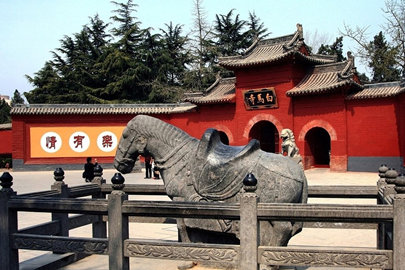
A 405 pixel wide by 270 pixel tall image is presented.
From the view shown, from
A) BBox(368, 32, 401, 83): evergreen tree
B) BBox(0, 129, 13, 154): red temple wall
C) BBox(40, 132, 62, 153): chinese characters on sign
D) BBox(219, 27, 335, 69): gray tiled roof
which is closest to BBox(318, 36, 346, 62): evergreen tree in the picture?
BBox(368, 32, 401, 83): evergreen tree

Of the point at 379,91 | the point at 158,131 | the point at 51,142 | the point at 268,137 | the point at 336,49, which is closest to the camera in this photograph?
the point at 158,131

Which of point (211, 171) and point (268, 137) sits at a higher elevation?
point (268, 137)

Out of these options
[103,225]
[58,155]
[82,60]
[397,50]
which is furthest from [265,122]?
[82,60]

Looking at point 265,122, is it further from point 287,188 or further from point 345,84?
point 287,188

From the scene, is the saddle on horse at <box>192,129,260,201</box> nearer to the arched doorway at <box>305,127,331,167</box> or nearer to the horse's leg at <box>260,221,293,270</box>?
the horse's leg at <box>260,221,293,270</box>

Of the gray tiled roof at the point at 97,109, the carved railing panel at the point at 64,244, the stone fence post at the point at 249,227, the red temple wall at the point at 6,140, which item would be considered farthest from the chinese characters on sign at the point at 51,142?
the stone fence post at the point at 249,227

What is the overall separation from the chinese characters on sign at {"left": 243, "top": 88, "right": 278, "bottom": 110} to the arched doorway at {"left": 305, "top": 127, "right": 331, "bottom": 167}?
7.72 feet

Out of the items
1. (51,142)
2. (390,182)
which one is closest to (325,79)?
(51,142)

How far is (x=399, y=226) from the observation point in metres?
2.76

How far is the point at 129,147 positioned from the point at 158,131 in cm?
38

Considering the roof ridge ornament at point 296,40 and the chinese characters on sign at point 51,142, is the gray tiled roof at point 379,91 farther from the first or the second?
the chinese characters on sign at point 51,142

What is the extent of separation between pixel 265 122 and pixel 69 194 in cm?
1699

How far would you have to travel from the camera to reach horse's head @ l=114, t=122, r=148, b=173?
4.44 metres

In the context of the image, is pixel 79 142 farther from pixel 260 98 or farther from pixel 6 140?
pixel 260 98
